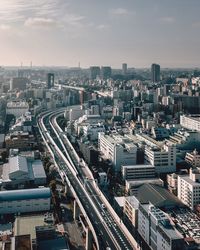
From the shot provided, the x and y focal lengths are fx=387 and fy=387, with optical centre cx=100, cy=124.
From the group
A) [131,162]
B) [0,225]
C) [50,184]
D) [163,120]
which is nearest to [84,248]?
[0,225]

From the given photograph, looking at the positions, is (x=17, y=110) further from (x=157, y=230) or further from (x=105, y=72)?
(x=105, y=72)

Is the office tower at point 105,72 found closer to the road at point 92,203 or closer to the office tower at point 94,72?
the office tower at point 94,72

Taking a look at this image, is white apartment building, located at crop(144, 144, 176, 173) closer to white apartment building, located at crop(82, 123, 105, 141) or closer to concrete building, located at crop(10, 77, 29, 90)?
white apartment building, located at crop(82, 123, 105, 141)

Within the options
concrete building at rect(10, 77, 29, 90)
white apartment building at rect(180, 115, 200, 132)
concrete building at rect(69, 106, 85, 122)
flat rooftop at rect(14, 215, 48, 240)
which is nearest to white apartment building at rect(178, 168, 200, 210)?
flat rooftop at rect(14, 215, 48, 240)

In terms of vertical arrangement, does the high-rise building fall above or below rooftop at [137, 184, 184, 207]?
above

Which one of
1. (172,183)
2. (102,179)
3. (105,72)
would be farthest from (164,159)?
(105,72)

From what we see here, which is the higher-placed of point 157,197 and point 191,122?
point 191,122
